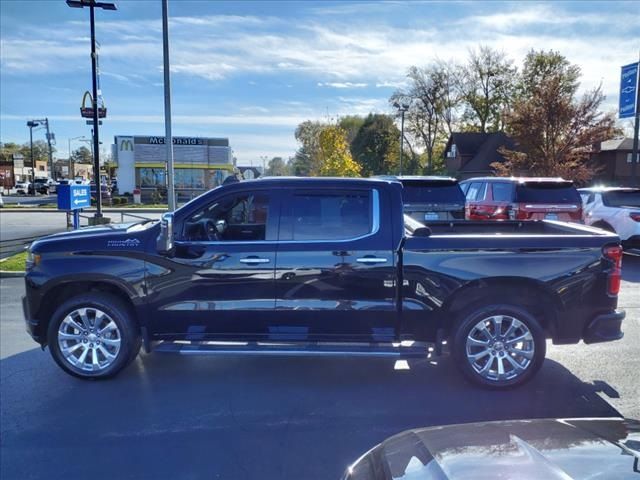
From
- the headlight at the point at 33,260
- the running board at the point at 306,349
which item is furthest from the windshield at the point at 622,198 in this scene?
the headlight at the point at 33,260

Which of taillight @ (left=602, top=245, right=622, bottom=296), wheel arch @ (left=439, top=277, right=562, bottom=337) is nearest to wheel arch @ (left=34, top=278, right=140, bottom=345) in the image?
wheel arch @ (left=439, top=277, right=562, bottom=337)

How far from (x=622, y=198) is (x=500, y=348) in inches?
368

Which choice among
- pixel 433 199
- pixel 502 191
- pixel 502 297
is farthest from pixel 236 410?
pixel 502 191

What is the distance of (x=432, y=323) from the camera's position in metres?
4.49

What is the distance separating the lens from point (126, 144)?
43750 millimetres

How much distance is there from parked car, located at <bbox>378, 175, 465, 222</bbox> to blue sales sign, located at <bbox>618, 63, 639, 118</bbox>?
39.6ft

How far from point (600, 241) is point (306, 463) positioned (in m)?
3.29

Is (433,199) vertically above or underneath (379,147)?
underneath

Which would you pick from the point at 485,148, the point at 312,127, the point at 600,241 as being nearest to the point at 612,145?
the point at 485,148

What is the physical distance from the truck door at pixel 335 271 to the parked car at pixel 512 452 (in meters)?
2.25

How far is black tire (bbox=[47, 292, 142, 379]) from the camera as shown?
4527mm

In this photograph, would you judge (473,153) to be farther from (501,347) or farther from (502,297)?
(501,347)

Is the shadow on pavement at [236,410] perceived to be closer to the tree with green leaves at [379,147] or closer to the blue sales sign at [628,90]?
the blue sales sign at [628,90]

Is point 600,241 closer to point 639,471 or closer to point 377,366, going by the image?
point 377,366
